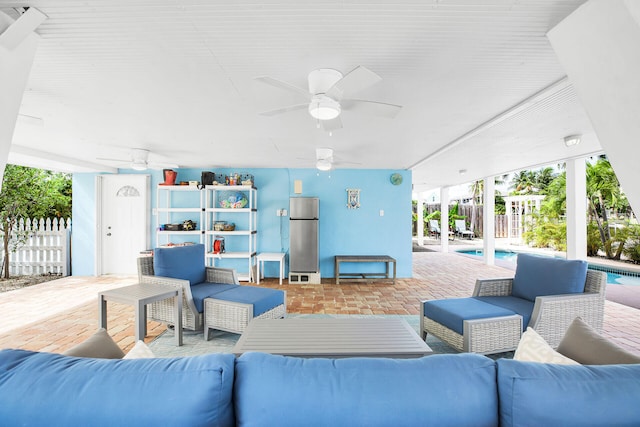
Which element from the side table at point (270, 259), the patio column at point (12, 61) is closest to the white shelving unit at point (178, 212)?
the side table at point (270, 259)

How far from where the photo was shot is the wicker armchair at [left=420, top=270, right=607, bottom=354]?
7.88ft

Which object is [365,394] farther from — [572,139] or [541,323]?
[572,139]

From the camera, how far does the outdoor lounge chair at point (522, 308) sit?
2.44 m

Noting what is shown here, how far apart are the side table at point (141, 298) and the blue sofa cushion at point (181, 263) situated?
26cm

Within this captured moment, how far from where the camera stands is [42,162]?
526cm

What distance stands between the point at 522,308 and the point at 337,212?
396cm

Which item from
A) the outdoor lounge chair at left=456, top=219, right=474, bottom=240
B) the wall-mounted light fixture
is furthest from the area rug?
the outdoor lounge chair at left=456, top=219, right=474, bottom=240

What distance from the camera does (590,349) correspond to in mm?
1173

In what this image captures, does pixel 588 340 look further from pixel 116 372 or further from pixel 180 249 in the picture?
pixel 180 249

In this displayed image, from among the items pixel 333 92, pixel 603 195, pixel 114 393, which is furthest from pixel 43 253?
pixel 603 195

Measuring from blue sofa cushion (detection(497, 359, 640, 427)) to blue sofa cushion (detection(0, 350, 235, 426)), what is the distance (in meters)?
0.82

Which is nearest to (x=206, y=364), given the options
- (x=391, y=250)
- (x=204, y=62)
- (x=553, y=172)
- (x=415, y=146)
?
(x=204, y=62)

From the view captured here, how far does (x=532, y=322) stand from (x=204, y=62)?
3365mm

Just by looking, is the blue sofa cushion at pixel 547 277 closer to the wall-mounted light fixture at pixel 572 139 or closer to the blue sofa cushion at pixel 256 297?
the wall-mounted light fixture at pixel 572 139
